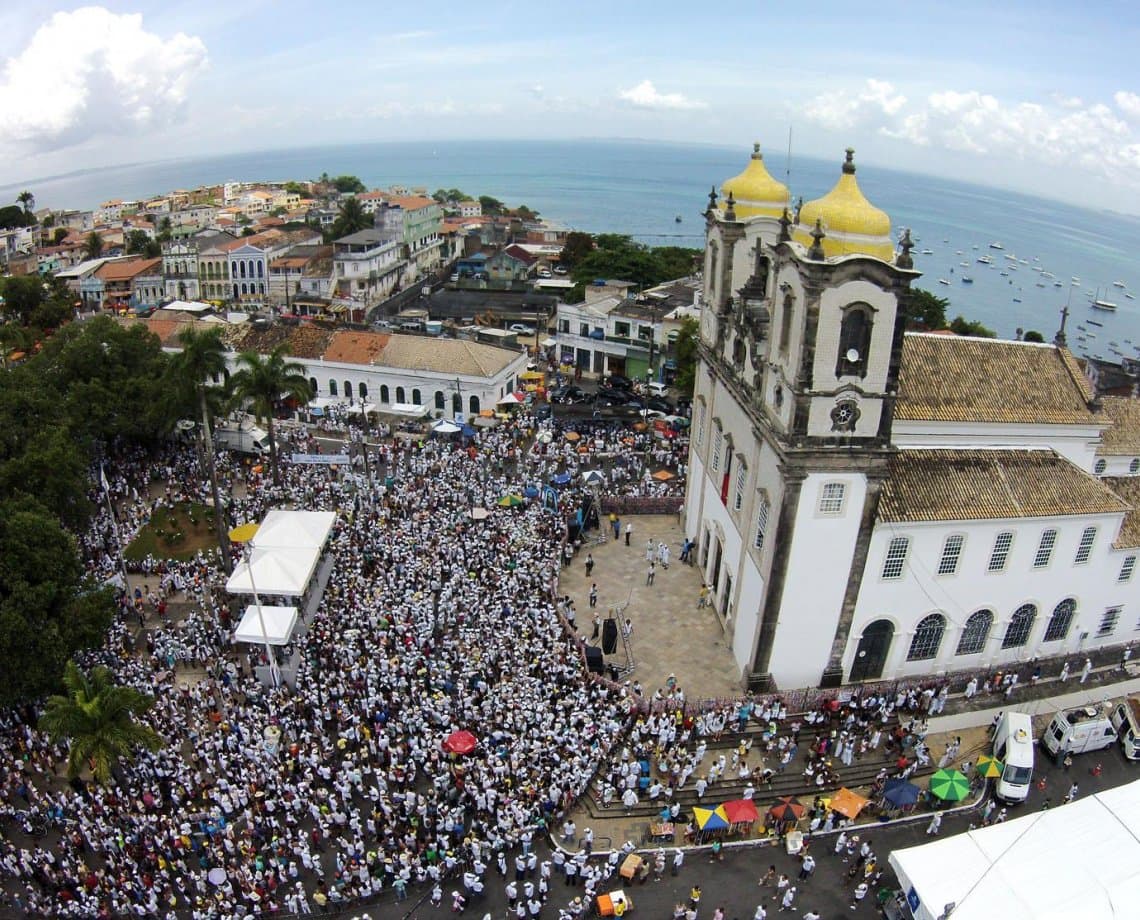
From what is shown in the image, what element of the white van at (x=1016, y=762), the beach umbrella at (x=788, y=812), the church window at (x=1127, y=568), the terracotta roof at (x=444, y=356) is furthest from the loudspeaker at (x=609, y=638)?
the terracotta roof at (x=444, y=356)

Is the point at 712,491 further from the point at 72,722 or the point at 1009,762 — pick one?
the point at 72,722

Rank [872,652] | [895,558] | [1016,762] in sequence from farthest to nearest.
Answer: [872,652], [895,558], [1016,762]

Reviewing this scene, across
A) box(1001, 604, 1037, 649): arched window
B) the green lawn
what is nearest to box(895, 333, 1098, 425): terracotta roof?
box(1001, 604, 1037, 649): arched window

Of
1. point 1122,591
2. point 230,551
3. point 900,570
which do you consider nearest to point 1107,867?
point 900,570

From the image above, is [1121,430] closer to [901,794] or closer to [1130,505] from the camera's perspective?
[1130,505]

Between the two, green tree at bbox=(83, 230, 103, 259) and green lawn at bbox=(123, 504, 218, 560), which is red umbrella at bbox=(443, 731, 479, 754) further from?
green tree at bbox=(83, 230, 103, 259)

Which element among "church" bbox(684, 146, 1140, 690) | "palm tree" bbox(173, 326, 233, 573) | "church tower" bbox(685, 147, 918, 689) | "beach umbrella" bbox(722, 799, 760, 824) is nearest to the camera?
"beach umbrella" bbox(722, 799, 760, 824)

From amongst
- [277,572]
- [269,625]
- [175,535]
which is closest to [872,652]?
[269,625]

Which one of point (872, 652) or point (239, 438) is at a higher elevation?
point (872, 652)
